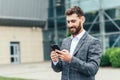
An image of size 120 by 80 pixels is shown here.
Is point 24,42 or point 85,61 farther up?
point 85,61

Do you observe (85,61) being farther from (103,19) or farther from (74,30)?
(103,19)

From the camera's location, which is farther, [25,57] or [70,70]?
[25,57]

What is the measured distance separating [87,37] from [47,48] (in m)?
33.6

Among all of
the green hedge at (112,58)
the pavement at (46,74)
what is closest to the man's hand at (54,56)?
the pavement at (46,74)

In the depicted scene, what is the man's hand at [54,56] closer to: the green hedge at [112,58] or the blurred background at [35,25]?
the green hedge at [112,58]

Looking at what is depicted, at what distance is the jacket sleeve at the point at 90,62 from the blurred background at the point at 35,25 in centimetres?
2629

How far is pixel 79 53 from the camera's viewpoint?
3.71 m

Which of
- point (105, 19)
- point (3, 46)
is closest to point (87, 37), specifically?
point (105, 19)

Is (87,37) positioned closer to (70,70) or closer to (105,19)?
(70,70)

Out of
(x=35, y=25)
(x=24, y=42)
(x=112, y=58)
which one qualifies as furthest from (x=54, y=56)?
(x=35, y=25)

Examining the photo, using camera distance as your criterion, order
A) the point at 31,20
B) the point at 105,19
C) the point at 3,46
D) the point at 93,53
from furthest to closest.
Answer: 1. the point at 31,20
2. the point at 3,46
3. the point at 105,19
4. the point at 93,53

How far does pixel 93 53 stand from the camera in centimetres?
366

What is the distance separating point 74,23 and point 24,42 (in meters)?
32.0

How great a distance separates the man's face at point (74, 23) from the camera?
143 inches
